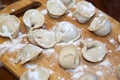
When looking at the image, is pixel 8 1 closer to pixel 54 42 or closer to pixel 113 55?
pixel 54 42

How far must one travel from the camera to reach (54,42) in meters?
1.07

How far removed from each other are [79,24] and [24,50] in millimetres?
250

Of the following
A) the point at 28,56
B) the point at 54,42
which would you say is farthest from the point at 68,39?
the point at 28,56

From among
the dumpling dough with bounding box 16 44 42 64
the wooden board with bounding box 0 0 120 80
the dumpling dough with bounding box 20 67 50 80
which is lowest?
the wooden board with bounding box 0 0 120 80

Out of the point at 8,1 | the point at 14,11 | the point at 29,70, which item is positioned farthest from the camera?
the point at 8,1

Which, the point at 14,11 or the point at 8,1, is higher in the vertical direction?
the point at 14,11

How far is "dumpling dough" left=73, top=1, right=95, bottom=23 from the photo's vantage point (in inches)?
44.5

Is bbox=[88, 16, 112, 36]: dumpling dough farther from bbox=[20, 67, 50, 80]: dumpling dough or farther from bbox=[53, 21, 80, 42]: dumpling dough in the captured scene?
bbox=[20, 67, 50, 80]: dumpling dough

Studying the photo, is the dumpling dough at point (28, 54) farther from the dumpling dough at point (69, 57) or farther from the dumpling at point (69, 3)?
the dumpling at point (69, 3)

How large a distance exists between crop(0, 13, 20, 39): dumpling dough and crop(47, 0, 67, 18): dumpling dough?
13 centimetres

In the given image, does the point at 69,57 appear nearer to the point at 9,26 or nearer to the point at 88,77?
the point at 88,77

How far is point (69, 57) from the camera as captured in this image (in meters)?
0.98

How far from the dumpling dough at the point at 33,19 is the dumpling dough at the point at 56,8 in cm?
4

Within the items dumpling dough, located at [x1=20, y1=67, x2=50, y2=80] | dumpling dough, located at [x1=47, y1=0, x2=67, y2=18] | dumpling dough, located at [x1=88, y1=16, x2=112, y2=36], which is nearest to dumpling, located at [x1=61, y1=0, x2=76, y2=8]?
dumpling dough, located at [x1=47, y1=0, x2=67, y2=18]
